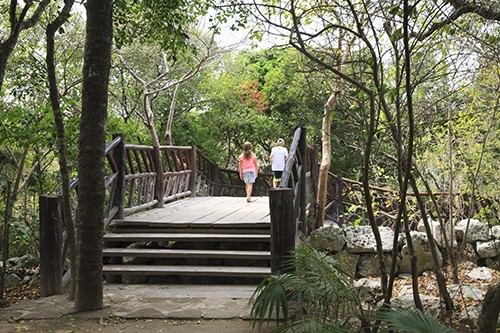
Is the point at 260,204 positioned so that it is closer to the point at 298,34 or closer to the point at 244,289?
the point at 244,289

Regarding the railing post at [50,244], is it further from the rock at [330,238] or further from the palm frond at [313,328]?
the rock at [330,238]

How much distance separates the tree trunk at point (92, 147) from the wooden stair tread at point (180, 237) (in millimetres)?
1807

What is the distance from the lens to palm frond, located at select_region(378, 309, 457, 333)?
8.41 ft

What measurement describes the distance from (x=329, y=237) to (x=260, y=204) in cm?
135

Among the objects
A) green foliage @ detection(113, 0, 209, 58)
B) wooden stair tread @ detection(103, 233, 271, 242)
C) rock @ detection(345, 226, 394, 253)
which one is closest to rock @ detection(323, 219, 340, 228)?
rock @ detection(345, 226, 394, 253)

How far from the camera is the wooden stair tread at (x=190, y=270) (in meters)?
5.49

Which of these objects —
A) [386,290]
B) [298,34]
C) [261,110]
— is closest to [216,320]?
[386,290]

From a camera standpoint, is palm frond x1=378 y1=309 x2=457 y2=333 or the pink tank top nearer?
palm frond x1=378 y1=309 x2=457 y2=333

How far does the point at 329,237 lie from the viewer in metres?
8.70

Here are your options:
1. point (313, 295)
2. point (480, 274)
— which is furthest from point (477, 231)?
point (313, 295)

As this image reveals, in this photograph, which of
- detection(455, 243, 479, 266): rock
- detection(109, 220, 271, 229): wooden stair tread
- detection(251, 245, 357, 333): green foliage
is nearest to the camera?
detection(251, 245, 357, 333): green foliage

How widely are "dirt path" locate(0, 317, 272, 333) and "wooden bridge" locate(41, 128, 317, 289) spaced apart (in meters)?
0.83

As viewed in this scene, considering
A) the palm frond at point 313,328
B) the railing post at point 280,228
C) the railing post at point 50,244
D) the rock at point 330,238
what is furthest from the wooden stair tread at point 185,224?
the palm frond at point 313,328

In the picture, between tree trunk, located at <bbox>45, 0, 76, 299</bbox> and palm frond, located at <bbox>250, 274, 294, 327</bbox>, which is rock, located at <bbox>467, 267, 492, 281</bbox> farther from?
tree trunk, located at <bbox>45, 0, 76, 299</bbox>
